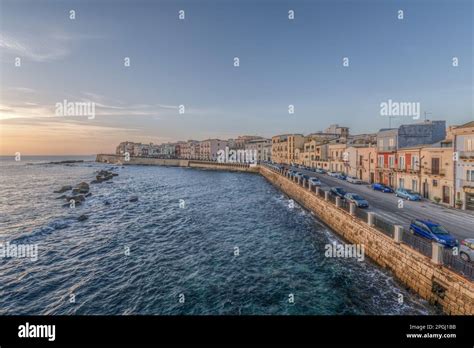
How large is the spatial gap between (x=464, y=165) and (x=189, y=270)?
27.3 m

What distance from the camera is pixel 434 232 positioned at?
47.1ft

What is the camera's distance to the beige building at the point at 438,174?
81.0 ft

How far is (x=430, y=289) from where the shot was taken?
11867 mm

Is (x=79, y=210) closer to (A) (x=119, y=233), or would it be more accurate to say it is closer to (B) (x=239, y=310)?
(A) (x=119, y=233)

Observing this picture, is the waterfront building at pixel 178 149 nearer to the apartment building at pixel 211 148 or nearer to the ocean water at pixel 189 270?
the apartment building at pixel 211 148

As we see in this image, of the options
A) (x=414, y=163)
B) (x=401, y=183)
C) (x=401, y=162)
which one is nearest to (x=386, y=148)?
(x=401, y=162)

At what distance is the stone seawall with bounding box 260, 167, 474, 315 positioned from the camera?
1036cm

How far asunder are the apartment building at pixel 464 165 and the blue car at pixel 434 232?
38.7 ft

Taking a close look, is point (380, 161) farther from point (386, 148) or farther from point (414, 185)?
point (414, 185)

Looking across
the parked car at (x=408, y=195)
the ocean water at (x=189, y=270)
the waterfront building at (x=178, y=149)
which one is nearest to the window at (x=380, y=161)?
the parked car at (x=408, y=195)

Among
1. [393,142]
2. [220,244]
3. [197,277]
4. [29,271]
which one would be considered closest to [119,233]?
[29,271]

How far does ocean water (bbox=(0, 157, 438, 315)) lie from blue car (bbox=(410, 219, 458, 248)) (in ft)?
11.4
